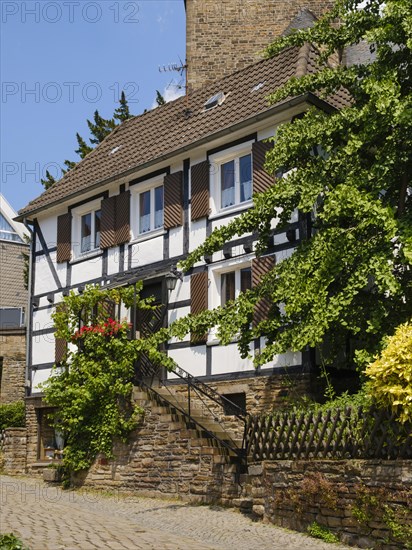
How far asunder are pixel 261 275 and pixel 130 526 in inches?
235

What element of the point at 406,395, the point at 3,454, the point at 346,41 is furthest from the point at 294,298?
the point at 3,454

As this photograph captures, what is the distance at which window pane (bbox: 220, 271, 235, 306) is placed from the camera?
17.5 meters

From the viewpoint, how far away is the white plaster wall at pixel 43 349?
21.2 m

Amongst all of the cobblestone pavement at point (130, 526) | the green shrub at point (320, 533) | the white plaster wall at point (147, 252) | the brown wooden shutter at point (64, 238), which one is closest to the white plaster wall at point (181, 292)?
the white plaster wall at point (147, 252)

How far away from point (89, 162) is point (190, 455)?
10082 mm

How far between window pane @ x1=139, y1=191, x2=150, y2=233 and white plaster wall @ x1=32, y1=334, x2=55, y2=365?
3831 mm

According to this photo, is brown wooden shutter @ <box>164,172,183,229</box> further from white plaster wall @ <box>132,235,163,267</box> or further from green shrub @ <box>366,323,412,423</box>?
green shrub @ <box>366,323,412,423</box>

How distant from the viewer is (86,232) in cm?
2127

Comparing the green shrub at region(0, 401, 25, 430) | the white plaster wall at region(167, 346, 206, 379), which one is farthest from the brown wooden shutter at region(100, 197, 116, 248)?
the green shrub at region(0, 401, 25, 430)

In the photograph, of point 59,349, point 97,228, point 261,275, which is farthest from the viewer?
point 97,228

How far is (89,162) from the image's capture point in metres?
22.8

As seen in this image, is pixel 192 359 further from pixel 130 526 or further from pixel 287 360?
Answer: pixel 130 526

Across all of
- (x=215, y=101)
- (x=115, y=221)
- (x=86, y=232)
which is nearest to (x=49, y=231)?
(x=86, y=232)

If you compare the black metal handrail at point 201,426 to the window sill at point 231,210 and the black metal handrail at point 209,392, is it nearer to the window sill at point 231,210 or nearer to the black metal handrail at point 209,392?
the black metal handrail at point 209,392
